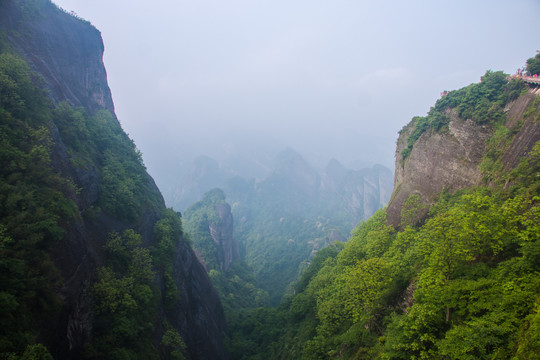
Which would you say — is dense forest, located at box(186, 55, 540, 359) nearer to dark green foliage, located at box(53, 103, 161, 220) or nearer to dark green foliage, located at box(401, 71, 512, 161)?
dark green foliage, located at box(401, 71, 512, 161)

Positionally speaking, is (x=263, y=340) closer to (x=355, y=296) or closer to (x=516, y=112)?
(x=355, y=296)

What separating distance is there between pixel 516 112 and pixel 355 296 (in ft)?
68.0

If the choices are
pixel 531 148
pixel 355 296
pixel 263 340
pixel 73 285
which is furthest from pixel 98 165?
pixel 531 148

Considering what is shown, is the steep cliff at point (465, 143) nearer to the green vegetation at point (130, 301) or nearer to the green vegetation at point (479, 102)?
the green vegetation at point (479, 102)

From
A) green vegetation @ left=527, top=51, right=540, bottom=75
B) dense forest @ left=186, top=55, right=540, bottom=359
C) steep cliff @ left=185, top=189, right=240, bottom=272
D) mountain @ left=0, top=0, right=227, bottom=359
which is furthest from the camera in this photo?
steep cliff @ left=185, top=189, right=240, bottom=272

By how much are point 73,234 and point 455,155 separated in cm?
3462

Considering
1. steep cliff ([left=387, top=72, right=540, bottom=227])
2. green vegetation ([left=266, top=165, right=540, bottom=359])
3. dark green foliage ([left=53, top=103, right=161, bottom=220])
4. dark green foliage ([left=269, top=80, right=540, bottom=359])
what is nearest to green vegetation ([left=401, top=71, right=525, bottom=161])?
steep cliff ([left=387, top=72, right=540, bottom=227])

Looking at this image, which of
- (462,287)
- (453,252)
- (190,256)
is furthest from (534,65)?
(190,256)

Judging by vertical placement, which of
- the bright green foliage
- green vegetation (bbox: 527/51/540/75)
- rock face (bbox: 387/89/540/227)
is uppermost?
green vegetation (bbox: 527/51/540/75)

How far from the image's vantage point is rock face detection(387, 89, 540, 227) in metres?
19.2

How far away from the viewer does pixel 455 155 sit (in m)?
25.2

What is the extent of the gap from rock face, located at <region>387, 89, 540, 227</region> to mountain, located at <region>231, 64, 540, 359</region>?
0.11 metres

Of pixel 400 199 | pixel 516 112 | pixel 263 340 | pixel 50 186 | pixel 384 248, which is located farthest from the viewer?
pixel 263 340

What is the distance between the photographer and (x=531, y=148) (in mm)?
17531
